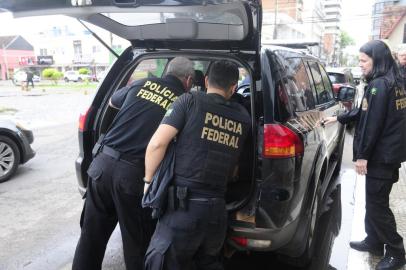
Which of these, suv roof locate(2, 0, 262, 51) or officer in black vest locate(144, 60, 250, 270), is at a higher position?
suv roof locate(2, 0, 262, 51)

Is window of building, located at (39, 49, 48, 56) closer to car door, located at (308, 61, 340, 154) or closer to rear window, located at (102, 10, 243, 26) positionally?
car door, located at (308, 61, 340, 154)

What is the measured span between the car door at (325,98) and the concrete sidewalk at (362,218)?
0.83m

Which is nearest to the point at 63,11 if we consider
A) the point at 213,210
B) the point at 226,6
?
the point at 226,6

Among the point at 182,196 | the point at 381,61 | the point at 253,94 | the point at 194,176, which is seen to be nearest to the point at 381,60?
the point at 381,61

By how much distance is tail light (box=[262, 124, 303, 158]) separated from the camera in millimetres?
2523

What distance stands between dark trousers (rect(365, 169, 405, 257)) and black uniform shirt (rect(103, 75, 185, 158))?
1779mm

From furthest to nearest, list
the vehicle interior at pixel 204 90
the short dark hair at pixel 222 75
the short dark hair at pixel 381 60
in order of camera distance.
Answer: the short dark hair at pixel 381 60
the vehicle interior at pixel 204 90
the short dark hair at pixel 222 75

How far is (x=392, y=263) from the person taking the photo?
3.28 meters

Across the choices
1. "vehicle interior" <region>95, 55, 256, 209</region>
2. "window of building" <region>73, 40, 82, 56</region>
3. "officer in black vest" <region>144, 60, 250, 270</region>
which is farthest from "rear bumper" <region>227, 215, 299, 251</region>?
"window of building" <region>73, 40, 82, 56</region>

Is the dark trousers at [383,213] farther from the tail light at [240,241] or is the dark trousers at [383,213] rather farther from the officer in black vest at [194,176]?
the officer in black vest at [194,176]

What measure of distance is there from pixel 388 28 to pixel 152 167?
46.7m

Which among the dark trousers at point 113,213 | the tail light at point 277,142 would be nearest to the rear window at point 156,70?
the dark trousers at point 113,213

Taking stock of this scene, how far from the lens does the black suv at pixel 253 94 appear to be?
7.84 ft

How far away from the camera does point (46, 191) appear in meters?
5.31
